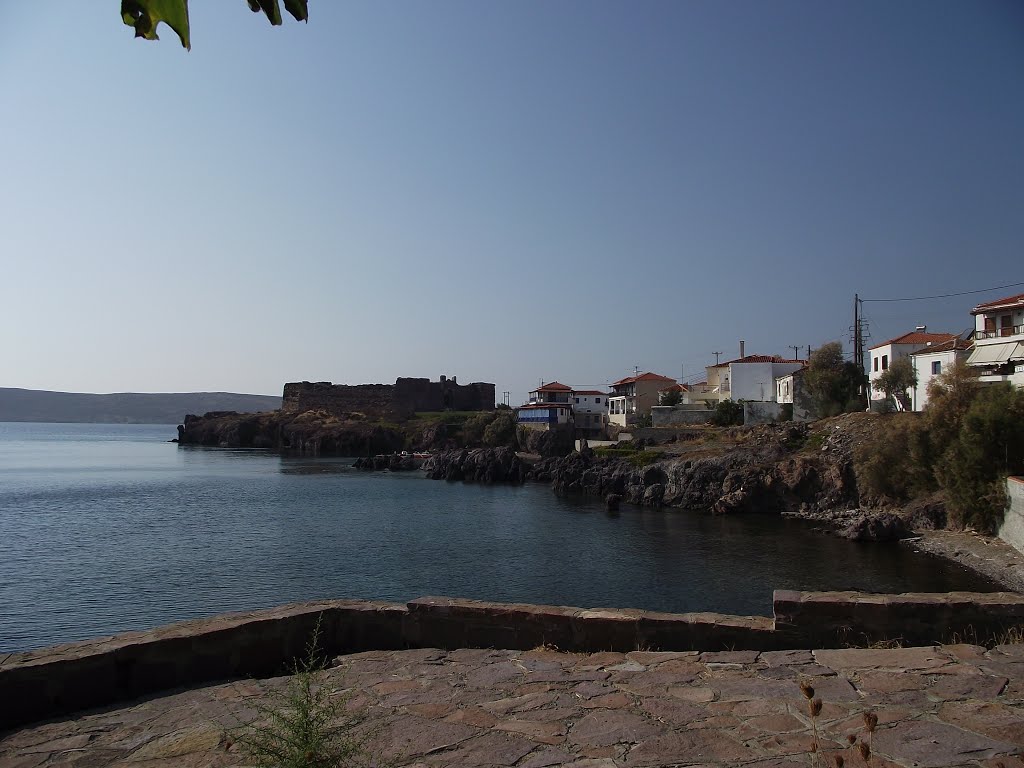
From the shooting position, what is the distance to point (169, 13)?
69.1 inches

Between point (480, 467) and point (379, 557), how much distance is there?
36611 mm

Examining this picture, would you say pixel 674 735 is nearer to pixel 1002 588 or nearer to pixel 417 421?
pixel 1002 588

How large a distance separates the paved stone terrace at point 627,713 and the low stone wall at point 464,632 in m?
0.33

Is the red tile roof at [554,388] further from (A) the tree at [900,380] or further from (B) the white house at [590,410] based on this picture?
(A) the tree at [900,380]

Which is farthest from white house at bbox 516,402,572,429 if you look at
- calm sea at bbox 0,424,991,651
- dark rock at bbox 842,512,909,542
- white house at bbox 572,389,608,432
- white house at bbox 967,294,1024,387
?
dark rock at bbox 842,512,909,542

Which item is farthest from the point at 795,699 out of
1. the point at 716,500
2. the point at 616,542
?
the point at 716,500

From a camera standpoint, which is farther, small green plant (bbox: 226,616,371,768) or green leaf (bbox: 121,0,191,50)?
small green plant (bbox: 226,616,371,768)

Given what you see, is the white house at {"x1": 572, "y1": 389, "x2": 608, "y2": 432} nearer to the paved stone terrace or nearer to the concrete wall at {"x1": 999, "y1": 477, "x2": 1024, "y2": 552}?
the concrete wall at {"x1": 999, "y1": 477, "x2": 1024, "y2": 552}

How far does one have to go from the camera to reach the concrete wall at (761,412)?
199ft

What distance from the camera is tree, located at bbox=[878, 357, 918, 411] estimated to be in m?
48.7

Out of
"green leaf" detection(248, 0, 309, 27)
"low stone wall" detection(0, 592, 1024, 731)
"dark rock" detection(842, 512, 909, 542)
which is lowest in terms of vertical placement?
"dark rock" detection(842, 512, 909, 542)

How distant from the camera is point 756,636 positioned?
267 inches

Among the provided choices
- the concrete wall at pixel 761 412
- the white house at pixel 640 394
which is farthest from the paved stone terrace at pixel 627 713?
the white house at pixel 640 394

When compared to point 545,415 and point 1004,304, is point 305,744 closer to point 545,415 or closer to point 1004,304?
point 1004,304
